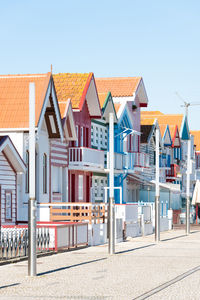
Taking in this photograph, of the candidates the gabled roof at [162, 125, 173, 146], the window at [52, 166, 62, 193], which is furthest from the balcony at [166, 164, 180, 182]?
the window at [52, 166, 62, 193]

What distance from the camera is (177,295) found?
14430 mm

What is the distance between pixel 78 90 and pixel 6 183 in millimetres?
11451

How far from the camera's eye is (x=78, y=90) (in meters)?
42.6

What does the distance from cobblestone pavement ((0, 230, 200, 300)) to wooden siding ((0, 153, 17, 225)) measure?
610 centimetres

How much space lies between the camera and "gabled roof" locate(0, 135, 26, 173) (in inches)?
1212

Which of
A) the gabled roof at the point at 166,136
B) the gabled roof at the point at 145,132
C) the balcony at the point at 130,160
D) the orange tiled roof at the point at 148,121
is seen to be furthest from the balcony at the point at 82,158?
the gabled roof at the point at 166,136

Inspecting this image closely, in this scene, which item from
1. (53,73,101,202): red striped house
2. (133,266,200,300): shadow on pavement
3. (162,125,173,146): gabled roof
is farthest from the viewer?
(162,125,173,146): gabled roof

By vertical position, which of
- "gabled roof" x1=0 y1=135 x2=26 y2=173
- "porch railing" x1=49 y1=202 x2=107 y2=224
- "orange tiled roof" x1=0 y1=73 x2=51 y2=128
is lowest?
"porch railing" x1=49 y1=202 x2=107 y2=224

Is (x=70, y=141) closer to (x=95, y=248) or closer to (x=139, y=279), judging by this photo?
(x=95, y=248)

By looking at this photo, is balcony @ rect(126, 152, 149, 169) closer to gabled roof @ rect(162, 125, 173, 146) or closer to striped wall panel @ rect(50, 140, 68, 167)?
striped wall panel @ rect(50, 140, 68, 167)

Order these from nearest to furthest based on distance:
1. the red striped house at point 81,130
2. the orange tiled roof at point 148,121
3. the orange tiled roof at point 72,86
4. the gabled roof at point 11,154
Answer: the gabled roof at point 11,154 → the red striped house at point 81,130 → the orange tiled roof at point 72,86 → the orange tiled roof at point 148,121

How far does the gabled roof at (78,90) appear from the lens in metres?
42.1

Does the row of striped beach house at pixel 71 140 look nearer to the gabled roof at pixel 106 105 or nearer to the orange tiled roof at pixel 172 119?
the gabled roof at pixel 106 105

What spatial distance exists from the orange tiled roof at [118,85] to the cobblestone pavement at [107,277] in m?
26.6
